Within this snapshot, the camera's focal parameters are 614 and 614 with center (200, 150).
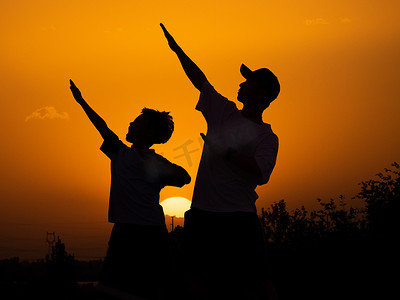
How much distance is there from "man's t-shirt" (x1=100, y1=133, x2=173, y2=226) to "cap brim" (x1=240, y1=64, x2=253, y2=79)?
1.72 meters

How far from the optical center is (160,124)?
7074 millimetres

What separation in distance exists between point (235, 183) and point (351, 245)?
16.9 metres

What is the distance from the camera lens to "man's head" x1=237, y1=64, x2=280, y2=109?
17.5 feet

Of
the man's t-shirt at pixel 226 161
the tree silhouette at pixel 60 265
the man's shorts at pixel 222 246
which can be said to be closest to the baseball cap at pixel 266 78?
the man's t-shirt at pixel 226 161

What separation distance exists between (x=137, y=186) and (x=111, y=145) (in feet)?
2.34

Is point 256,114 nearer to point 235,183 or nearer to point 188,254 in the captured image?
point 235,183

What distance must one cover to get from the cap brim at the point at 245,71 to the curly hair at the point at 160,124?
1.78 m

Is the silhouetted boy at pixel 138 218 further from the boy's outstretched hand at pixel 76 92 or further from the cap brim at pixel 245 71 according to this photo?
the cap brim at pixel 245 71

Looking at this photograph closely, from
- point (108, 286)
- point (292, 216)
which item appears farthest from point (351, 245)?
point (108, 286)

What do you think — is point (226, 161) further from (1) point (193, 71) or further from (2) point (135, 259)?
(2) point (135, 259)

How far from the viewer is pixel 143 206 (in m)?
6.69

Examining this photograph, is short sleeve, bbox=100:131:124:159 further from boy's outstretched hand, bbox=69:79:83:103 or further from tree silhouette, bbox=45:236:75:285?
tree silhouette, bbox=45:236:75:285

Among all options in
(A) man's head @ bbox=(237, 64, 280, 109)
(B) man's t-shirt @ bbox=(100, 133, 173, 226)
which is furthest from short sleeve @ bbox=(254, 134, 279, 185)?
(B) man's t-shirt @ bbox=(100, 133, 173, 226)

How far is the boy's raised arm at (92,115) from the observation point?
7367 millimetres
